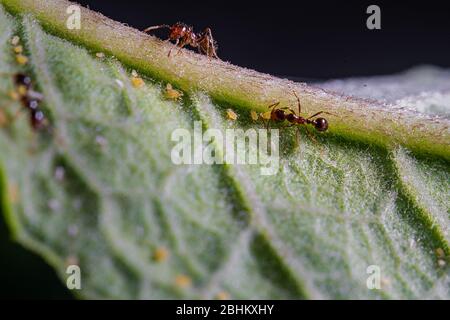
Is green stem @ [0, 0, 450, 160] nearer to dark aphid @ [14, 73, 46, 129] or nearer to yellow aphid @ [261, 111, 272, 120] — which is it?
yellow aphid @ [261, 111, 272, 120]

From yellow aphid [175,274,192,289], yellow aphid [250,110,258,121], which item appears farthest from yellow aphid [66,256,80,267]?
yellow aphid [250,110,258,121]

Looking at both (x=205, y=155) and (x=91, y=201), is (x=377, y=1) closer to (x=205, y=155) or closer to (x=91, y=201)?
(x=205, y=155)

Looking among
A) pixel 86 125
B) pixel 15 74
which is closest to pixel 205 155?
pixel 86 125

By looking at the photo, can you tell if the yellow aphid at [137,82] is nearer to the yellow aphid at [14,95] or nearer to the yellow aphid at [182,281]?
the yellow aphid at [14,95]

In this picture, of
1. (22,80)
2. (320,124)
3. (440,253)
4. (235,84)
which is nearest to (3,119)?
(22,80)

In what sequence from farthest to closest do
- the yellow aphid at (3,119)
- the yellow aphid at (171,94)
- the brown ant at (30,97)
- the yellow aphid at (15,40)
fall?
the yellow aphid at (171,94)
the yellow aphid at (15,40)
the brown ant at (30,97)
the yellow aphid at (3,119)

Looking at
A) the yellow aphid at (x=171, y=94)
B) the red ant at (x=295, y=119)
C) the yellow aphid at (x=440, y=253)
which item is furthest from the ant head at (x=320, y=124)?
the yellow aphid at (x=440, y=253)
